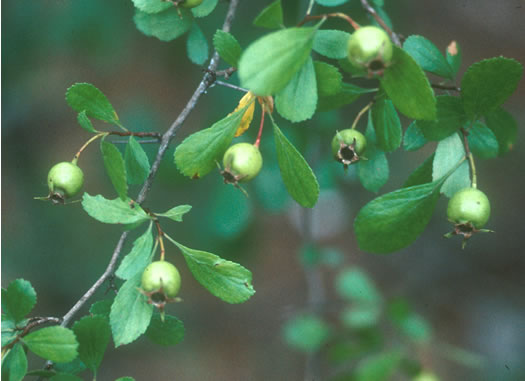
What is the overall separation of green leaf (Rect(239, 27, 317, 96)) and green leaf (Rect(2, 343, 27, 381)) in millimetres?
587

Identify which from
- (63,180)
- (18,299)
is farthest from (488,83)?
(18,299)

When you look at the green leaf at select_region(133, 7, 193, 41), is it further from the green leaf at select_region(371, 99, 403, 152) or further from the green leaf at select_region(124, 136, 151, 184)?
the green leaf at select_region(371, 99, 403, 152)

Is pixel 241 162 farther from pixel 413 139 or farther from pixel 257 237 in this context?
pixel 257 237

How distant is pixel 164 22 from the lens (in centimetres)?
114

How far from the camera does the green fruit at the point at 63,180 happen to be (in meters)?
1.02

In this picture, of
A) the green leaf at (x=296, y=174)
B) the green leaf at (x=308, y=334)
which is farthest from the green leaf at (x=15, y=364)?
the green leaf at (x=308, y=334)

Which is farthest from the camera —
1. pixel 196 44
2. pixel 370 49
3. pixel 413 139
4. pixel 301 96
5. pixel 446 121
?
pixel 196 44

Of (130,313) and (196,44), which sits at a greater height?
(196,44)

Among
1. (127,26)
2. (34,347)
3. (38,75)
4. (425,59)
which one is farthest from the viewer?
(38,75)

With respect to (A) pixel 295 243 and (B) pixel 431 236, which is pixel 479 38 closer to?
(B) pixel 431 236

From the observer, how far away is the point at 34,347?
2.98ft

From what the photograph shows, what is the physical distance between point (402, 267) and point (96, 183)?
1940 mm

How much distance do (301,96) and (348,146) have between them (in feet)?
0.71

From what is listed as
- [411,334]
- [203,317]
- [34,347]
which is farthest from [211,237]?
[203,317]
